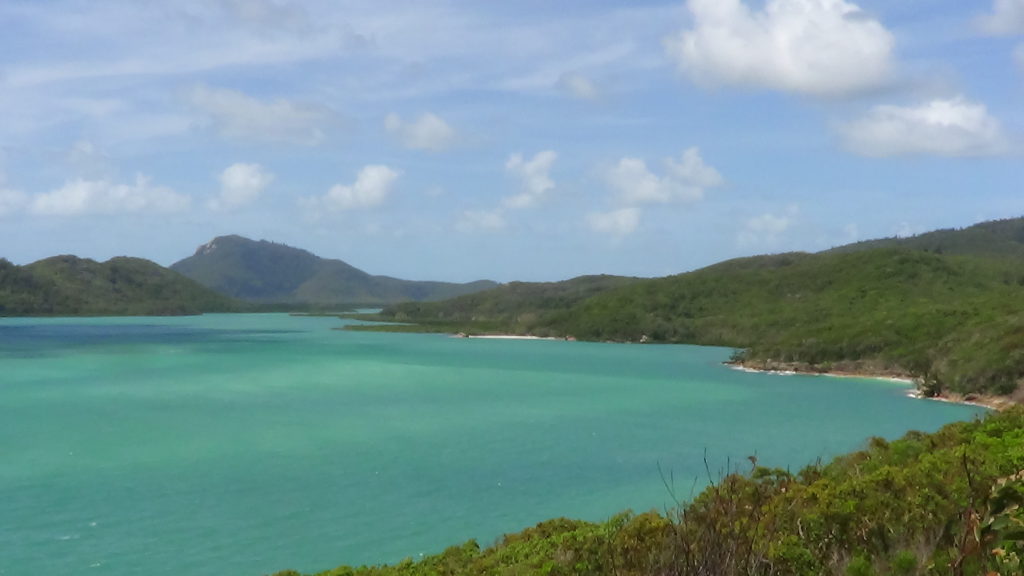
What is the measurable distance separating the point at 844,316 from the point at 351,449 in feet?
270

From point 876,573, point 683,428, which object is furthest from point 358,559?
point 683,428

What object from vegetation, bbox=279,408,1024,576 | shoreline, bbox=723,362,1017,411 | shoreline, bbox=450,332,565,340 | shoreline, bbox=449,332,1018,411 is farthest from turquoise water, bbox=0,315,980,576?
shoreline, bbox=450,332,565,340

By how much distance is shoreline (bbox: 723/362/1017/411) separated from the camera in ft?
175

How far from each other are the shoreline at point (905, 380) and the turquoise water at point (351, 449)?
2036 mm

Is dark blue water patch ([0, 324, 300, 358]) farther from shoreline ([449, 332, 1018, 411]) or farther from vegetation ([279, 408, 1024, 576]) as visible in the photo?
vegetation ([279, 408, 1024, 576])

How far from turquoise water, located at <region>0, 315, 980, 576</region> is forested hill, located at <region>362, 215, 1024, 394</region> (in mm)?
6939

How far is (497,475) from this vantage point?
102 ft

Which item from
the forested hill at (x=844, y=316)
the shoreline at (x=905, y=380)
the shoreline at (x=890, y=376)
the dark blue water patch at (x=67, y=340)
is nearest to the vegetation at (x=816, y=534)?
the shoreline at (x=905, y=380)

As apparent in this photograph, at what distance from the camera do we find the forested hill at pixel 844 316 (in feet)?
211

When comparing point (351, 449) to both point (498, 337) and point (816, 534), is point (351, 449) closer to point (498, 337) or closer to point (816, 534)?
point (816, 534)

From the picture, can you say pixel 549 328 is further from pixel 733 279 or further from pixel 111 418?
pixel 111 418

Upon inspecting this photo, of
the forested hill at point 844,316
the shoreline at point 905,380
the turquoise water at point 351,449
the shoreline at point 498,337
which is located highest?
the forested hill at point 844,316

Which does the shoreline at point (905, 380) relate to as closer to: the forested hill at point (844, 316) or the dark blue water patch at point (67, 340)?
the forested hill at point (844, 316)

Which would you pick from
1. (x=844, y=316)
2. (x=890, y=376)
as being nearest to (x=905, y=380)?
(x=890, y=376)
